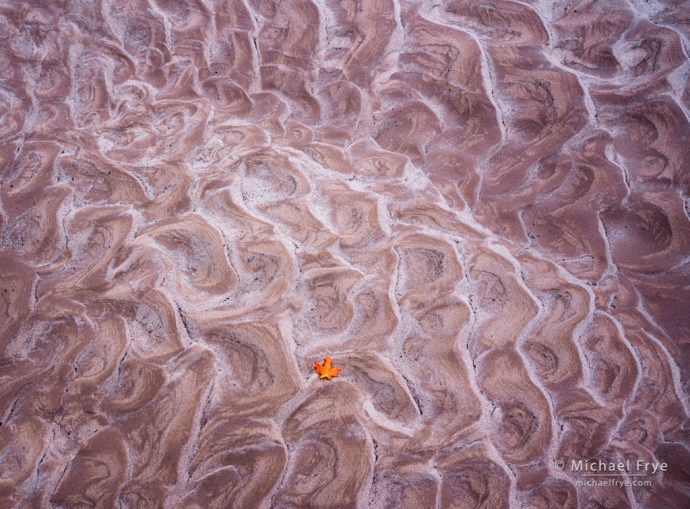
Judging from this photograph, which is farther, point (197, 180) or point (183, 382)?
point (197, 180)

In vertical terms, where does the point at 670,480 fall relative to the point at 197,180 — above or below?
below

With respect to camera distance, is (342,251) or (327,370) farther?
(342,251)

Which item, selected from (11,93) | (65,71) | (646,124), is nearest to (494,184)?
(646,124)

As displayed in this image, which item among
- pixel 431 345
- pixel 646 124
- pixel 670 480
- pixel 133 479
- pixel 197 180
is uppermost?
pixel 646 124

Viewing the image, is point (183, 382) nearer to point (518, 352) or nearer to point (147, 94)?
point (518, 352)

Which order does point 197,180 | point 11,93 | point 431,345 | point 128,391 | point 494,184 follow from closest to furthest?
1. point 128,391
2. point 431,345
3. point 197,180
4. point 494,184
5. point 11,93

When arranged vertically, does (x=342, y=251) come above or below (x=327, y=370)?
above

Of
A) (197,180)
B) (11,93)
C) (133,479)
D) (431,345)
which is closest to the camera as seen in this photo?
(133,479)
